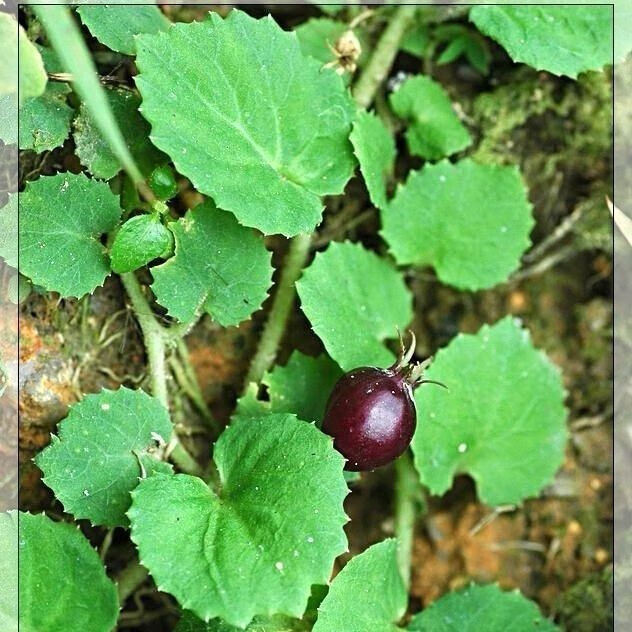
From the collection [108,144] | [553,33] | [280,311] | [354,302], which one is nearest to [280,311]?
[280,311]

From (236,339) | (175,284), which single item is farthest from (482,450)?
(175,284)

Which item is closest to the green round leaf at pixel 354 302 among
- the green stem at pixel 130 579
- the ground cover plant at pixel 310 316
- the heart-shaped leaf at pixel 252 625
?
the ground cover plant at pixel 310 316

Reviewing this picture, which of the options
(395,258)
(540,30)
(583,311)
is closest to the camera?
(540,30)

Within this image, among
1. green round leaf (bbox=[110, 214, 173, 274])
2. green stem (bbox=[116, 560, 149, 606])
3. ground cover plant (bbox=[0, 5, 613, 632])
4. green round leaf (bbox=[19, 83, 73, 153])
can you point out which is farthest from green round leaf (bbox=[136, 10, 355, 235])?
green stem (bbox=[116, 560, 149, 606])

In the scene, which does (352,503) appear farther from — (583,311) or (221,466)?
(583,311)

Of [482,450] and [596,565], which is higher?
[482,450]

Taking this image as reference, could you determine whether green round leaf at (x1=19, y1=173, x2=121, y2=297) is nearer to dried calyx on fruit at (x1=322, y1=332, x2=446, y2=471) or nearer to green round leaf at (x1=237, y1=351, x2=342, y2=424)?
green round leaf at (x1=237, y1=351, x2=342, y2=424)

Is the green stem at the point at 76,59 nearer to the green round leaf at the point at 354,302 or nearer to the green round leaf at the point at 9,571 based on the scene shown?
the green round leaf at the point at 354,302
